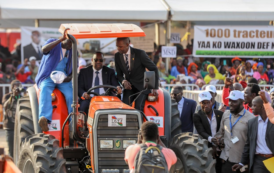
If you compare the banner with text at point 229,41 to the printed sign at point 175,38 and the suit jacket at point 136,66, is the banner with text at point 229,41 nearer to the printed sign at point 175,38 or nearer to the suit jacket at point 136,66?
the printed sign at point 175,38

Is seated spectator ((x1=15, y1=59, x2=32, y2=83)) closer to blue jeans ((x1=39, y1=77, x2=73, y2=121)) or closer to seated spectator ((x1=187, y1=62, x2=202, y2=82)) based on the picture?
seated spectator ((x1=187, y1=62, x2=202, y2=82))

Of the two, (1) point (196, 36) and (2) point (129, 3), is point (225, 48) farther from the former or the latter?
(2) point (129, 3)

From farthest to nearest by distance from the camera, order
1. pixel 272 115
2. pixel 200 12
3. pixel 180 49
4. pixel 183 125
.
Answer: pixel 180 49 → pixel 200 12 → pixel 183 125 → pixel 272 115

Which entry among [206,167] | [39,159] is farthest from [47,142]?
[206,167]

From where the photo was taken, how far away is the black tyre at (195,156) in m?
6.34

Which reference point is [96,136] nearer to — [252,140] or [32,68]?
[252,140]

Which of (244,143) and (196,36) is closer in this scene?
(244,143)

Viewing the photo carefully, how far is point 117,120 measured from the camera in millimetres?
6301

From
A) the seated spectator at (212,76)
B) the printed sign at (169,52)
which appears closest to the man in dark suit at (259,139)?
the seated spectator at (212,76)

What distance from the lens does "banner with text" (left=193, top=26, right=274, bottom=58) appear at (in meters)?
19.1

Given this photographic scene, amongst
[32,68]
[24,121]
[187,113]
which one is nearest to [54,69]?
[24,121]

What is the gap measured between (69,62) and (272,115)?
3.27m

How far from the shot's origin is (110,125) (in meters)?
6.29

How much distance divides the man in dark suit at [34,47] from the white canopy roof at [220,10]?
5.22 meters
